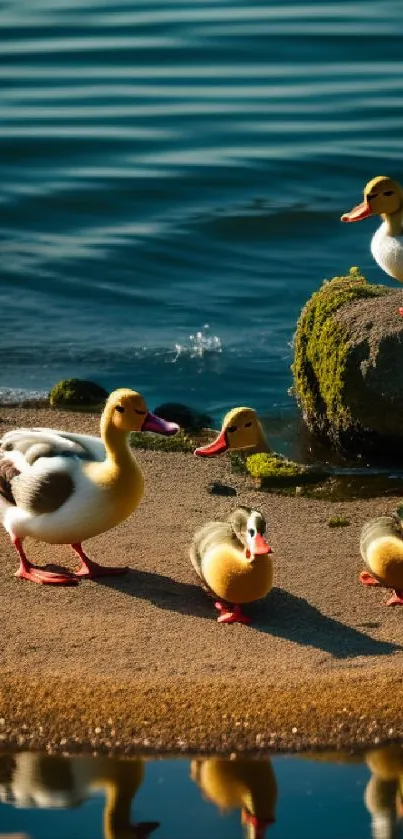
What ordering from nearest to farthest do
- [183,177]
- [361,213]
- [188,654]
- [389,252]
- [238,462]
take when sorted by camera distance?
[188,654], [238,462], [389,252], [361,213], [183,177]

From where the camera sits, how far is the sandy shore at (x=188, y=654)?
22.7 ft

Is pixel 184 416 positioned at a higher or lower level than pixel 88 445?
lower

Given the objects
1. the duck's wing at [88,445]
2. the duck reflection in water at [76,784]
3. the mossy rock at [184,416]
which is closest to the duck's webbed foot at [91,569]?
the duck's wing at [88,445]

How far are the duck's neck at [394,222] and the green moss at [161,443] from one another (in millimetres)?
1991

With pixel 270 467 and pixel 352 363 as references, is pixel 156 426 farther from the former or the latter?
pixel 352 363

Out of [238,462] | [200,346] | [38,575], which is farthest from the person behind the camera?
[200,346]

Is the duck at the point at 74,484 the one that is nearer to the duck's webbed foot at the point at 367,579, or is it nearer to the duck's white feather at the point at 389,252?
the duck's webbed foot at the point at 367,579

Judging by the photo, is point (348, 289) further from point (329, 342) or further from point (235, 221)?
point (235, 221)

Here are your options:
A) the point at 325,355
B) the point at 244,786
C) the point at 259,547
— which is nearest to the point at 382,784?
the point at 244,786

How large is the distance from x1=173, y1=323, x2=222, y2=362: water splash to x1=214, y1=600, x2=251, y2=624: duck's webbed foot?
6204 mm

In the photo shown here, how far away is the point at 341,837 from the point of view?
6094 millimetres

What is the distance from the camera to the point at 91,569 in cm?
842

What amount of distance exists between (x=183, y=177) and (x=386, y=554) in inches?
434

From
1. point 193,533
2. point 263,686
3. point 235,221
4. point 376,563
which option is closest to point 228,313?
point 235,221
